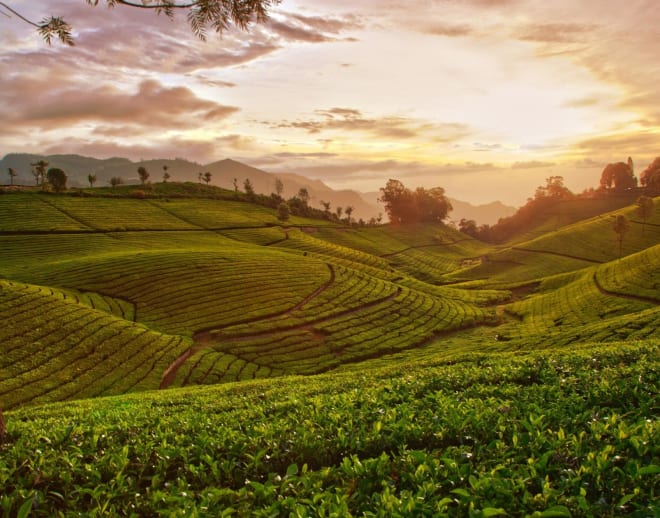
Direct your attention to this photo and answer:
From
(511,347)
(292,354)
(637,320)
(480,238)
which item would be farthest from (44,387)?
(480,238)

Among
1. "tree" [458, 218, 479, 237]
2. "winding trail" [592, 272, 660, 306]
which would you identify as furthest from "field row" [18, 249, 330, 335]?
"tree" [458, 218, 479, 237]

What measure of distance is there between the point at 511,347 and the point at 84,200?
345 feet

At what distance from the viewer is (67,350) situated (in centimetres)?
3097

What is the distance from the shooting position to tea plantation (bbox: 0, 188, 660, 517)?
564 centimetres

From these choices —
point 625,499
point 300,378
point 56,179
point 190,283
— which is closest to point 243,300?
point 190,283

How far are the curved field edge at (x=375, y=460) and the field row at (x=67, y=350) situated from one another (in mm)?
21153

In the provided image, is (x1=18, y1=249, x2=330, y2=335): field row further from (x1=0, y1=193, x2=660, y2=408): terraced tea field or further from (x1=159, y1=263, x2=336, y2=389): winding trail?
(x1=159, y1=263, x2=336, y2=389): winding trail

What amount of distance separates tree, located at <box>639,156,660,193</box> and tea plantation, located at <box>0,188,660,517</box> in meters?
72.8

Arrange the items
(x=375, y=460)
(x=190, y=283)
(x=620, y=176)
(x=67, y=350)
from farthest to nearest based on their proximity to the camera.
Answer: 1. (x=620, y=176)
2. (x=190, y=283)
3. (x=67, y=350)
4. (x=375, y=460)

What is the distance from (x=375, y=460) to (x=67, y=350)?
108 feet

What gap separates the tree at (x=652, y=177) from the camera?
6161 inches

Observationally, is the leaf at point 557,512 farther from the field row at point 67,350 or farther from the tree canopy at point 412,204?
the tree canopy at point 412,204

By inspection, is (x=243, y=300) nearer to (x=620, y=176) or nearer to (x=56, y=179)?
(x=56, y=179)

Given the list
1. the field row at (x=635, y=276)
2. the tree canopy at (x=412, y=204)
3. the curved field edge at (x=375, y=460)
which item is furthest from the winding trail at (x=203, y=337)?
the tree canopy at (x=412, y=204)
